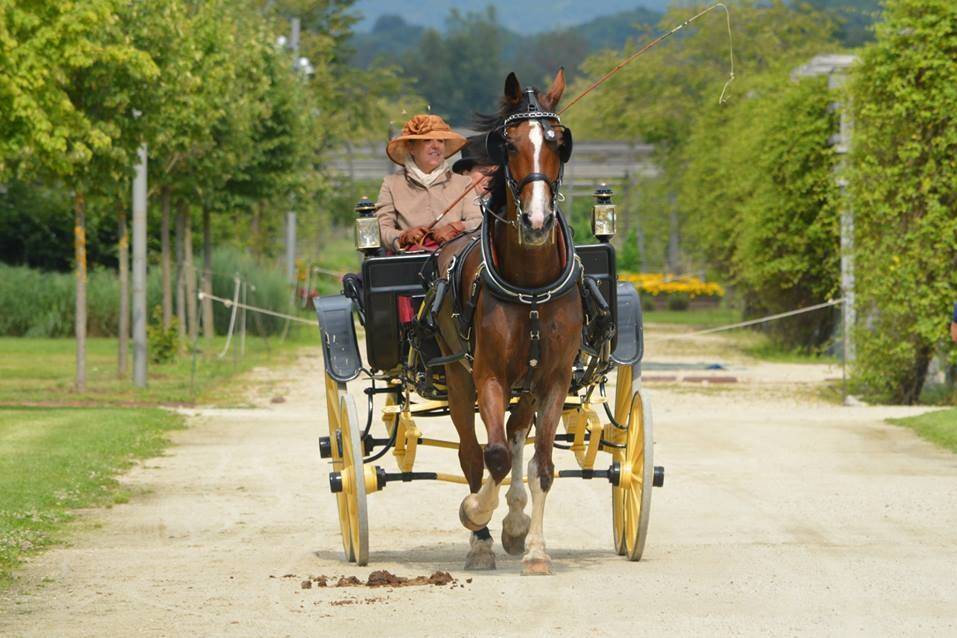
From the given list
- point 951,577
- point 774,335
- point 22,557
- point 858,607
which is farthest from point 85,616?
point 774,335

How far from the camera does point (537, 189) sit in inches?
321

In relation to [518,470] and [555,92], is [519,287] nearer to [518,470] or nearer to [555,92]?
[555,92]

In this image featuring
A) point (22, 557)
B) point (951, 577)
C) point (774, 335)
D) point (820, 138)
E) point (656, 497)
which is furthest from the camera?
point (774, 335)

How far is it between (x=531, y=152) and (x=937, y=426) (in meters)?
10.4

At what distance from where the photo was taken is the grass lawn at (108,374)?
21656mm

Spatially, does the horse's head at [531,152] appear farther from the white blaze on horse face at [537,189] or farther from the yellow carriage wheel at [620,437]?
the yellow carriage wheel at [620,437]

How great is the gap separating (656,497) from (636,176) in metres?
47.3

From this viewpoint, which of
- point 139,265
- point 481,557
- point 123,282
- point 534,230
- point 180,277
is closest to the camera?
point 534,230

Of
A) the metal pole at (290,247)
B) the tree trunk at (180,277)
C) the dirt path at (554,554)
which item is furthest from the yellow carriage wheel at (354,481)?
the metal pole at (290,247)

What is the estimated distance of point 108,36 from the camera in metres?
20.3

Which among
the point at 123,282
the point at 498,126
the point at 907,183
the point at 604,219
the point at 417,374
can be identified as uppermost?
the point at 907,183

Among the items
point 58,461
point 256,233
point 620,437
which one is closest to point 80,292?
point 58,461

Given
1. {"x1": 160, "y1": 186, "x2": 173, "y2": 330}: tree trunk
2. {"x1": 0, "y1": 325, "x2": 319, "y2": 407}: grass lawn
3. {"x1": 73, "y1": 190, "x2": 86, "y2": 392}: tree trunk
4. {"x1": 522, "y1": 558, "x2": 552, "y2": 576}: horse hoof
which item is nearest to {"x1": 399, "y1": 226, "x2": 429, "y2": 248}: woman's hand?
{"x1": 522, "y1": 558, "x2": 552, "y2": 576}: horse hoof

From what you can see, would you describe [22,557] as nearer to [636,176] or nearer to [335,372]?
[335,372]
